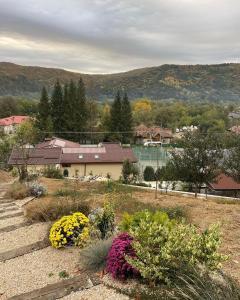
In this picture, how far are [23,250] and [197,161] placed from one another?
12039 millimetres

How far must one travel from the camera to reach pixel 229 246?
22.0 ft

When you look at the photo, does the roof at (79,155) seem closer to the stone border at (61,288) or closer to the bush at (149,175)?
the bush at (149,175)

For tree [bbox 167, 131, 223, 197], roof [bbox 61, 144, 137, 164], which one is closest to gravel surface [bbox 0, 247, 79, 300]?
tree [bbox 167, 131, 223, 197]

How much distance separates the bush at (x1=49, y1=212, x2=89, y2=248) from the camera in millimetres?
6723

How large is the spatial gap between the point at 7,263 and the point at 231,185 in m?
23.2

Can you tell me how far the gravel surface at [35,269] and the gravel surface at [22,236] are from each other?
0.64 meters

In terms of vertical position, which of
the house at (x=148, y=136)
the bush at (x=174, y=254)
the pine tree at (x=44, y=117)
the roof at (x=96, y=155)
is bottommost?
the house at (x=148, y=136)

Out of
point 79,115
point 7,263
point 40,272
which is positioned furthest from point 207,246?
point 79,115

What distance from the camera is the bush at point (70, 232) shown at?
6723 mm

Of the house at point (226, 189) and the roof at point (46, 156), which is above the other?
the roof at point (46, 156)

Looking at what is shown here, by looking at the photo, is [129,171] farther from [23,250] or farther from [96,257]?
[96,257]

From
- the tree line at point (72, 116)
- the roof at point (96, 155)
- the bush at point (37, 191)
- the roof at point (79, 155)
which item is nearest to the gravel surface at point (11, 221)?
the bush at point (37, 191)

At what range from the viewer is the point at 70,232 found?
6.81 metres

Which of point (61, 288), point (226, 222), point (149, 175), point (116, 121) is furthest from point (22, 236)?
point (116, 121)
